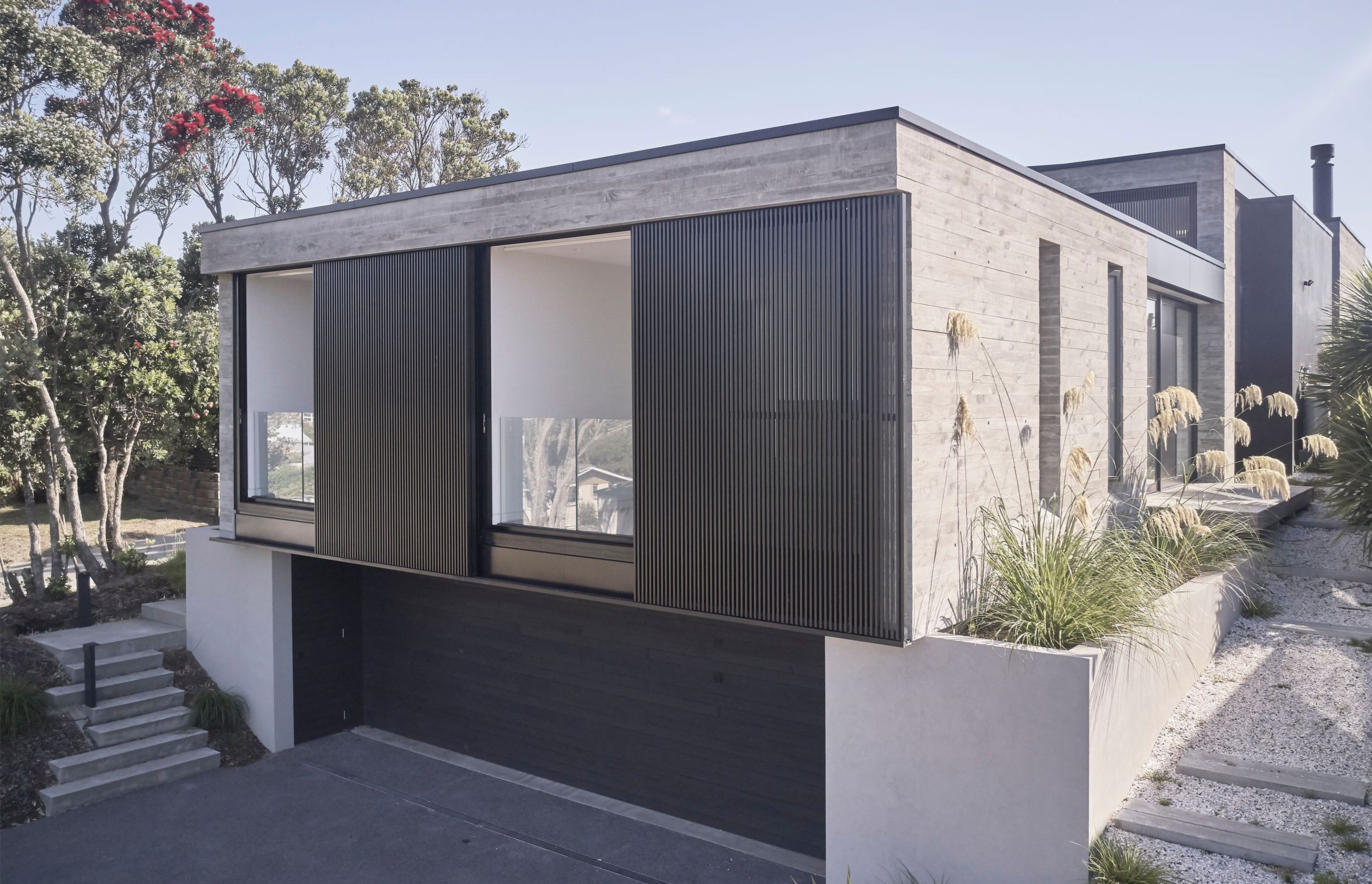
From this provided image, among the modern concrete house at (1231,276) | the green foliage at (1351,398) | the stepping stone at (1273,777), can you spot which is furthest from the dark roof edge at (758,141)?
the modern concrete house at (1231,276)

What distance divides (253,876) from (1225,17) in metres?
13.7

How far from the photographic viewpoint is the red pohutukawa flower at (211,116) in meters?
17.2

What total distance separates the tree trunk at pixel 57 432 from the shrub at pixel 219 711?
3.90m

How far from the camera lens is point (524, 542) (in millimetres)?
7230

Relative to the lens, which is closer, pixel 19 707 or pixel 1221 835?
pixel 1221 835

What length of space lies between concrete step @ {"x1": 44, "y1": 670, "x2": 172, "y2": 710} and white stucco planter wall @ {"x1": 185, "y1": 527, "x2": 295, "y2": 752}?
0.58m

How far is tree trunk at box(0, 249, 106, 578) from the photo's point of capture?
12.2m

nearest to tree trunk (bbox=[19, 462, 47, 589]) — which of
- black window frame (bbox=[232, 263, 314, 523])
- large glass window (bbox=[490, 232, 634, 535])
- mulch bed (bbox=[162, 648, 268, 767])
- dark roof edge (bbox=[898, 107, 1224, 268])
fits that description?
mulch bed (bbox=[162, 648, 268, 767])

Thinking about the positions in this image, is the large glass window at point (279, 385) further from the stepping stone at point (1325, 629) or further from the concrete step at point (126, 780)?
the stepping stone at point (1325, 629)

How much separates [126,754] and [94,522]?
1221 cm

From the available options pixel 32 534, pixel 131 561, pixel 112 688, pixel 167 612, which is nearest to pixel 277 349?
pixel 167 612

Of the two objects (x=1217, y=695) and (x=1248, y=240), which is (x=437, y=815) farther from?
(x=1248, y=240)

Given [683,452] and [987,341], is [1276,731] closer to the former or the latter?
[987,341]

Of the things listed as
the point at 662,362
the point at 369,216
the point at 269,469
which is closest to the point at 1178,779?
the point at 662,362
